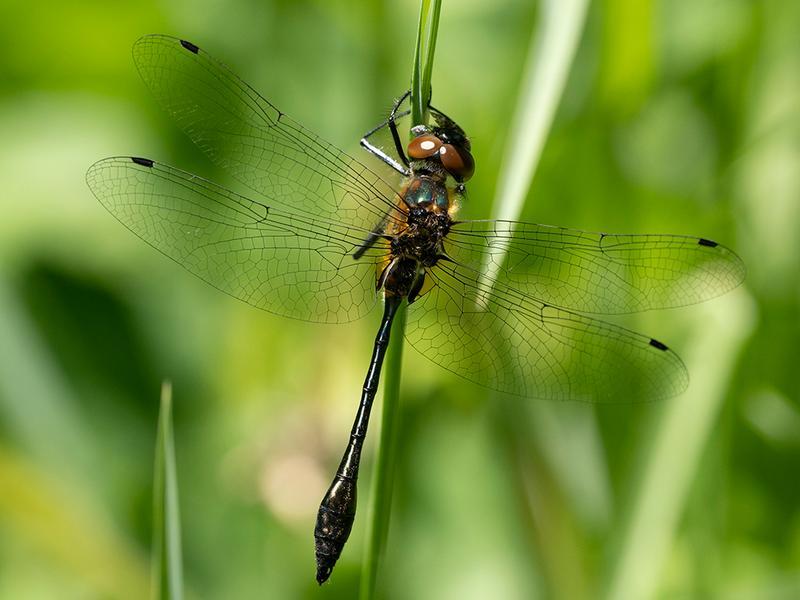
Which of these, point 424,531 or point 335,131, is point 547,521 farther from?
point 335,131

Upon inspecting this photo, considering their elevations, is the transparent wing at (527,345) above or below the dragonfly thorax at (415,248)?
below

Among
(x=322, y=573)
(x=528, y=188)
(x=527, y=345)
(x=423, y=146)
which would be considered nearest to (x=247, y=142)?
(x=423, y=146)

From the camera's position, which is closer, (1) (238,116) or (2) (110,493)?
(1) (238,116)

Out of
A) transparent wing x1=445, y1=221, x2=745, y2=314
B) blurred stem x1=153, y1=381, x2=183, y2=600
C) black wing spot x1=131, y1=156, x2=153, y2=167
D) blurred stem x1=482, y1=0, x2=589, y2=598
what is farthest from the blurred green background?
blurred stem x1=153, y1=381, x2=183, y2=600

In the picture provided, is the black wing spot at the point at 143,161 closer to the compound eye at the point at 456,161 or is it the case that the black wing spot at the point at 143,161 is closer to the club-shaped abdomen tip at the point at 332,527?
the compound eye at the point at 456,161

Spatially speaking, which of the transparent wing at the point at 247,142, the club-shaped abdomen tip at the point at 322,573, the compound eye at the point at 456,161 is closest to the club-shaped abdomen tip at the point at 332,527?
the club-shaped abdomen tip at the point at 322,573

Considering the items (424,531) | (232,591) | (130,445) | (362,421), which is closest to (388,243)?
(362,421)
